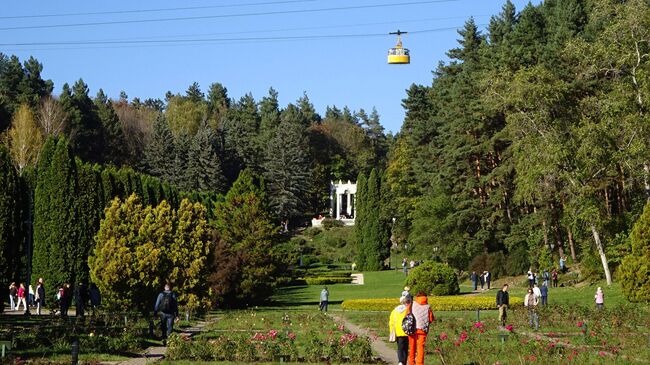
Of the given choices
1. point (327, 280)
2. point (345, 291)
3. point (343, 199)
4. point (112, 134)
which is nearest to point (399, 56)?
point (345, 291)

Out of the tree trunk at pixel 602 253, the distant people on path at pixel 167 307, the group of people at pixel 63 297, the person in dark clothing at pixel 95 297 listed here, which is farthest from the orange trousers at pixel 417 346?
the tree trunk at pixel 602 253

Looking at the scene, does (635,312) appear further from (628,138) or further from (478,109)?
(478,109)

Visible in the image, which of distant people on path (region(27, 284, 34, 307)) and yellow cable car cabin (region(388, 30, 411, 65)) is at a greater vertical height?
yellow cable car cabin (region(388, 30, 411, 65))

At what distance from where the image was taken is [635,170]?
4397 cm

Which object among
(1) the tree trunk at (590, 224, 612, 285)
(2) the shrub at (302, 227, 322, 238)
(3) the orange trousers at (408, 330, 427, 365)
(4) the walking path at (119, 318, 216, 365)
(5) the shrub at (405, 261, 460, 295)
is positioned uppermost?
(2) the shrub at (302, 227, 322, 238)

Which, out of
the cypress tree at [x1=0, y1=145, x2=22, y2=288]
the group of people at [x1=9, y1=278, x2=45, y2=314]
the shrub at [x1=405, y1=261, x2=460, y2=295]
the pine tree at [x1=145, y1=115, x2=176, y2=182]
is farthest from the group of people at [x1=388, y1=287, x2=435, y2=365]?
the pine tree at [x1=145, y1=115, x2=176, y2=182]

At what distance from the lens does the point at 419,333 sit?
16734 mm

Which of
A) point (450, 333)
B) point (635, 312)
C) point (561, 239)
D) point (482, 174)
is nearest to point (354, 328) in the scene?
point (450, 333)

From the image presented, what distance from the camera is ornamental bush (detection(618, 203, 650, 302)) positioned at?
3619 cm

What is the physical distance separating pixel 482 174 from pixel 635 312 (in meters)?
36.4

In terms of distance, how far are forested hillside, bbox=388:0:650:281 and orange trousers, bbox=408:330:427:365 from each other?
27.7m

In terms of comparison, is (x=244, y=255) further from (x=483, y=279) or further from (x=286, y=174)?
(x=286, y=174)

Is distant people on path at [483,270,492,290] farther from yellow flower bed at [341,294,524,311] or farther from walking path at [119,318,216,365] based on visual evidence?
walking path at [119,318,216,365]

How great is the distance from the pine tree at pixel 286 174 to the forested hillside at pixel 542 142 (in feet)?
94.1
